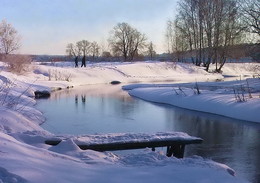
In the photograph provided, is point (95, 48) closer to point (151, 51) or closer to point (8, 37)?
point (151, 51)

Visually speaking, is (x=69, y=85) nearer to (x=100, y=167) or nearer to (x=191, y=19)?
(x=191, y=19)

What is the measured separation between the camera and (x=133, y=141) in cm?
771

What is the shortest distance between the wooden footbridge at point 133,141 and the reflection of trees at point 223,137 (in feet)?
3.13

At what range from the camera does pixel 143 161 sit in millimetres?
5895

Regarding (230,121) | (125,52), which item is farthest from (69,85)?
(125,52)

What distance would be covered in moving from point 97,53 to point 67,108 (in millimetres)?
81312

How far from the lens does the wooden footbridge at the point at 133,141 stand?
7.34 metres

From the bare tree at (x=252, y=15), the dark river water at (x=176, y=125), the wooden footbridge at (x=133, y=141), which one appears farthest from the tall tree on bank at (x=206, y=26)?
the wooden footbridge at (x=133, y=141)

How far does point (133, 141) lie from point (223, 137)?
442 centimetres

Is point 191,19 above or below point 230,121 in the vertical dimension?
above

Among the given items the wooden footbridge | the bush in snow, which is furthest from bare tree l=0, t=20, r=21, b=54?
the wooden footbridge

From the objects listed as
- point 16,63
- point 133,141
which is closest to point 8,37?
point 16,63

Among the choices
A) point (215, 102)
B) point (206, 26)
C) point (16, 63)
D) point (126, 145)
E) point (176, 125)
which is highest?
point (206, 26)

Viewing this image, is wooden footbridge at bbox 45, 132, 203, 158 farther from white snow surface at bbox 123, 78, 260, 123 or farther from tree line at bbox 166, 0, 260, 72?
tree line at bbox 166, 0, 260, 72
